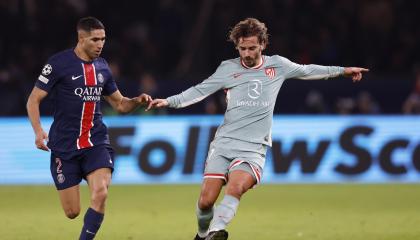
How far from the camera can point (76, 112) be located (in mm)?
8523

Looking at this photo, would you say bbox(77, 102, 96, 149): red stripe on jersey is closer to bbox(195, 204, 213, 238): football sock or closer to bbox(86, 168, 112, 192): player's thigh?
bbox(86, 168, 112, 192): player's thigh

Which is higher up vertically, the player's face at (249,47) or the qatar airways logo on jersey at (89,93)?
the player's face at (249,47)

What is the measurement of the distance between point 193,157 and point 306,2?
197 inches

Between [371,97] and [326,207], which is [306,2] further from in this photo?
[326,207]

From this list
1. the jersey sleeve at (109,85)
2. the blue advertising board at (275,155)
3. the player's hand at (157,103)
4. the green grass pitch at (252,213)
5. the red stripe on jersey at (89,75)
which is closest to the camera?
the player's hand at (157,103)

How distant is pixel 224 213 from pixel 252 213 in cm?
386

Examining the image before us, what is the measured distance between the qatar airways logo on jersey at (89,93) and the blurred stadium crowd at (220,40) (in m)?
Answer: 9.66

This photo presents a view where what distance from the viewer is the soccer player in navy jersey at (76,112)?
27.8ft

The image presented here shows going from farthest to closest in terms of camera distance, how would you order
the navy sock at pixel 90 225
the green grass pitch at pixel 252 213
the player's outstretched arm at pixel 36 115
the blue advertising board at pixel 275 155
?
1. the blue advertising board at pixel 275 155
2. the green grass pitch at pixel 252 213
3. the player's outstretched arm at pixel 36 115
4. the navy sock at pixel 90 225

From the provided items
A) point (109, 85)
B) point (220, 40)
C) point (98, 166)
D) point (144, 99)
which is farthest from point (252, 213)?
point (220, 40)

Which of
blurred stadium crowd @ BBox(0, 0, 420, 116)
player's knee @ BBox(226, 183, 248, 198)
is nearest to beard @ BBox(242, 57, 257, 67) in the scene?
player's knee @ BBox(226, 183, 248, 198)

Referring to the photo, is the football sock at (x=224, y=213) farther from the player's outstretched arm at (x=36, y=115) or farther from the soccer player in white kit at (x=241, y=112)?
the player's outstretched arm at (x=36, y=115)

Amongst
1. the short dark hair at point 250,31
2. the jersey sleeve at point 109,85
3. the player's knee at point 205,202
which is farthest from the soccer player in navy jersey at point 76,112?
the short dark hair at point 250,31

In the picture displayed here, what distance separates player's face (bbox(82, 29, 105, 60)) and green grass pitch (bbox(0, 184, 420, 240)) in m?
2.05
